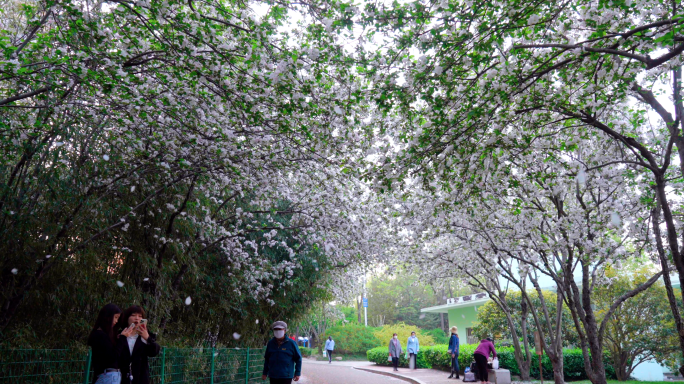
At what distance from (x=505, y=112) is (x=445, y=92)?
793 millimetres

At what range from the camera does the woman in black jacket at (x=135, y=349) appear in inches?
178

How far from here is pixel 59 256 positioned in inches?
224

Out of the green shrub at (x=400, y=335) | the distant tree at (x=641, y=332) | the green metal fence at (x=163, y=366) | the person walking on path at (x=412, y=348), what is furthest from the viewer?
the green shrub at (x=400, y=335)

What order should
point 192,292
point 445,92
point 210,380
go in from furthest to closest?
point 192,292
point 210,380
point 445,92

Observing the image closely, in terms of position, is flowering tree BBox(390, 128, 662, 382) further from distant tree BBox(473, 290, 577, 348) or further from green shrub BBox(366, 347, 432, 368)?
green shrub BBox(366, 347, 432, 368)

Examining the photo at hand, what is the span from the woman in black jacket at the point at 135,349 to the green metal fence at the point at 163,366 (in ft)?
3.43

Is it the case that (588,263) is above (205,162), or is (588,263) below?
below

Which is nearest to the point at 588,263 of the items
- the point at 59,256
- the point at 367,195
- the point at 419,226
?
the point at 419,226

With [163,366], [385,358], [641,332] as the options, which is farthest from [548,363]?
[163,366]

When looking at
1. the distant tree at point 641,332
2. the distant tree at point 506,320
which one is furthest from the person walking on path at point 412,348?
the distant tree at point 641,332

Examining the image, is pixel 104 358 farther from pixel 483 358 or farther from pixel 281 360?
pixel 483 358

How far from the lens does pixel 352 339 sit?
117 feet

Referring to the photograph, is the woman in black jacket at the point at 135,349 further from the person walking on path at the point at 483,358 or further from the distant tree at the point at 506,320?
the distant tree at the point at 506,320

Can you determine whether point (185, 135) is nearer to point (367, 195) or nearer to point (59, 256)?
point (59, 256)
